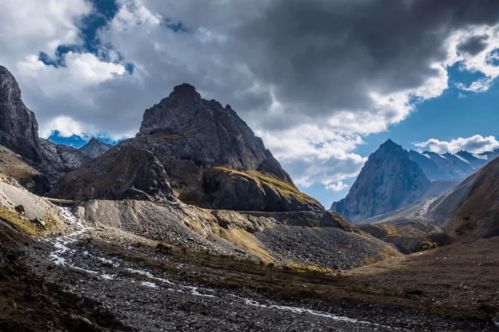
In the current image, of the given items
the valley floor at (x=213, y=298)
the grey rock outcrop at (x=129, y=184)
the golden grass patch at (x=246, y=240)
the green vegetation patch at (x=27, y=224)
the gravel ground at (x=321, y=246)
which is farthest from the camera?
the grey rock outcrop at (x=129, y=184)

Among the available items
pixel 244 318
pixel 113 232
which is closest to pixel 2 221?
pixel 113 232

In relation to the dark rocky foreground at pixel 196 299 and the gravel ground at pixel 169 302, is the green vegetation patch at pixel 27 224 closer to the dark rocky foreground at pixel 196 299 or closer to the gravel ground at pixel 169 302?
the dark rocky foreground at pixel 196 299

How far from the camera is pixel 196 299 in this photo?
46.2 m

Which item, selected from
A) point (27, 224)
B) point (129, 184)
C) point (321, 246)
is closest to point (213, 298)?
point (27, 224)


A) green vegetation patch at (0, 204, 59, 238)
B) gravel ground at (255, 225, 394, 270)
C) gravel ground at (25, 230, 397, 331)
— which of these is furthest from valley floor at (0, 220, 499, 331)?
gravel ground at (255, 225, 394, 270)

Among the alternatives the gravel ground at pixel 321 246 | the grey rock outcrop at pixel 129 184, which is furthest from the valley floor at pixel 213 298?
the grey rock outcrop at pixel 129 184

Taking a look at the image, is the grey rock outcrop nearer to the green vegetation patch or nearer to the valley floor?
the green vegetation patch

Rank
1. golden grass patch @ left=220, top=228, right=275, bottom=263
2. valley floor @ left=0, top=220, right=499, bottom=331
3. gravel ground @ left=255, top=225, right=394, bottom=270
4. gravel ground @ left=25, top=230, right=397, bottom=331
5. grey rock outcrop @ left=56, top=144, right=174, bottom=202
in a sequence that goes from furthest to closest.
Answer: grey rock outcrop @ left=56, top=144, right=174, bottom=202 → gravel ground @ left=255, top=225, right=394, bottom=270 → golden grass patch @ left=220, top=228, right=275, bottom=263 → valley floor @ left=0, top=220, right=499, bottom=331 → gravel ground @ left=25, top=230, right=397, bottom=331

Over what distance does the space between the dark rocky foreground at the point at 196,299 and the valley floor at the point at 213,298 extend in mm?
112

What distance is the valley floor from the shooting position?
118 feet

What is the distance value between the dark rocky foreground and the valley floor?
11 centimetres

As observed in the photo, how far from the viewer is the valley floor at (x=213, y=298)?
36.0 metres

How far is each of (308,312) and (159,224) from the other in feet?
248

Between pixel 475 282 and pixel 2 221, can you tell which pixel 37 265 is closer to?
pixel 2 221
